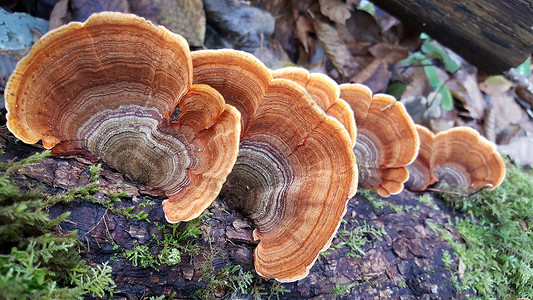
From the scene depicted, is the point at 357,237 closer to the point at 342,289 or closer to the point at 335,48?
the point at 342,289

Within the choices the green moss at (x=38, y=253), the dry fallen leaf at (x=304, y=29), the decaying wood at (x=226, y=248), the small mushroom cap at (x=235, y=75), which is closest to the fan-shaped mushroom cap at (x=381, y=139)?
the decaying wood at (x=226, y=248)

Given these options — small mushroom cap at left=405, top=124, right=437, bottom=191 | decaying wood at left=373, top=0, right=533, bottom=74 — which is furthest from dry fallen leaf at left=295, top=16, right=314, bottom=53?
small mushroom cap at left=405, top=124, right=437, bottom=191

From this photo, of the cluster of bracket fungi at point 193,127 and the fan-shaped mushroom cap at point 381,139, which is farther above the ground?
the cluster of bracket fungi at point 193,127

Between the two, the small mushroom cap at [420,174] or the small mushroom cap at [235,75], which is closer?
the small mushroom cap at [235,75]

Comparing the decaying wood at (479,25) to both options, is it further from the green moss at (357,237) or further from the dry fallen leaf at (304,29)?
the green moss at (357,237)

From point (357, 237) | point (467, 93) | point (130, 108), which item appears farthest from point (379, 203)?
point (467, 93)

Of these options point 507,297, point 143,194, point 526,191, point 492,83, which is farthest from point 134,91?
point 492,83

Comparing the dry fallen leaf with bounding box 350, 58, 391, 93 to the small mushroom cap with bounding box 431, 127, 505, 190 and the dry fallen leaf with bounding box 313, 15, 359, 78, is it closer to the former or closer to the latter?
the dry fallen leaf with bounding box 313, 15, 359, 78
